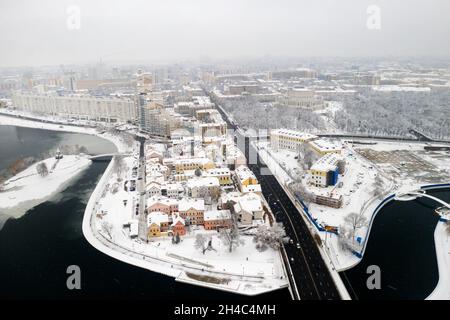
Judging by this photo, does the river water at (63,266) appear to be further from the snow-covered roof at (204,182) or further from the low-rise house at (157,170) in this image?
the snow-covered roof at (204,182)

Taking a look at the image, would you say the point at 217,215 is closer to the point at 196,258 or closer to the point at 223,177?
the point at 196,258

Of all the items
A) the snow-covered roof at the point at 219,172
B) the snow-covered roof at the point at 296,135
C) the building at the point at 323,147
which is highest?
the snow-covered roof at the point at 296,135

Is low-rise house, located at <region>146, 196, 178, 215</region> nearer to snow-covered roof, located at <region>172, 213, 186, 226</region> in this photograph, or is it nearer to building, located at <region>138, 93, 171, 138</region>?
snow-covered roof, located at <region>172, 213, 186, 226</region>

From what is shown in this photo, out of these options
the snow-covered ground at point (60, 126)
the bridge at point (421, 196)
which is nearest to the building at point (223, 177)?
the bridge at point (421, 196)

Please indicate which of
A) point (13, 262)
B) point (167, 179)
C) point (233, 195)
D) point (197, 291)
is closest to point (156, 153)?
point (167, 179)

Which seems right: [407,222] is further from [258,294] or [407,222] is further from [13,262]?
[13,262]

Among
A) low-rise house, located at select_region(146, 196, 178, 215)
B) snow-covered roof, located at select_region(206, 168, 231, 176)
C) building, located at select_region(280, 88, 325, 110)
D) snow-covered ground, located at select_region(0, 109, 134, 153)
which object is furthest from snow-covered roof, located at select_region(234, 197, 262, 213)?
building, located at select_region(280, 88, 325, 110)

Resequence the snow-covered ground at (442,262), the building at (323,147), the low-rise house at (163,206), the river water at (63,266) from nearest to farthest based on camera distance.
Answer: the snow-covered ground at (442,262)
the river water at (63,266)
the low-rise house at (163,206)
the building at (323,147)
